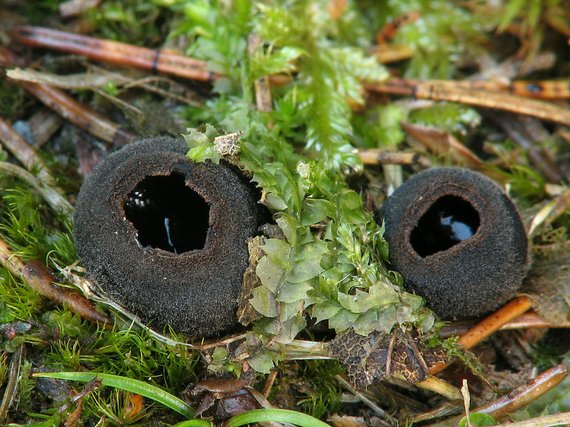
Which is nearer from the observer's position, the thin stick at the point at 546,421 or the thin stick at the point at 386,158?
the thin stick at the point at 546,421

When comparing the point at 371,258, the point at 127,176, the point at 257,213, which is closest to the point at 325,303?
the point at 371,258

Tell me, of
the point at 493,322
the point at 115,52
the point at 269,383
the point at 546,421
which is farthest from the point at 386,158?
the point at 115,52

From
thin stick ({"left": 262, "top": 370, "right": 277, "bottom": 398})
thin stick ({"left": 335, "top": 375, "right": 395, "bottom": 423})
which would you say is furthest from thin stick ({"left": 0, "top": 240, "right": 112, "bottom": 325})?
thin stick ({"left": 335, "top": 375, "right": 395, "bottom": 423})

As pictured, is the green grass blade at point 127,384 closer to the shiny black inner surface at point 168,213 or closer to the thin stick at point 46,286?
the thin stick at point 46,286

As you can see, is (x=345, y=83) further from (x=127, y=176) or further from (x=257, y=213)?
(x=127, y=176)

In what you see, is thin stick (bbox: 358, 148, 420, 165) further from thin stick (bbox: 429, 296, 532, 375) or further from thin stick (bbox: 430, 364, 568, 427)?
thin stick (bbox: 430, 364, 568, 427)

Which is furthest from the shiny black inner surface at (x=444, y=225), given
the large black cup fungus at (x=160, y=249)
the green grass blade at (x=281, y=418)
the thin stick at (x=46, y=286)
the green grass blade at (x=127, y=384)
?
the thin stick at (x=46, y=286)
